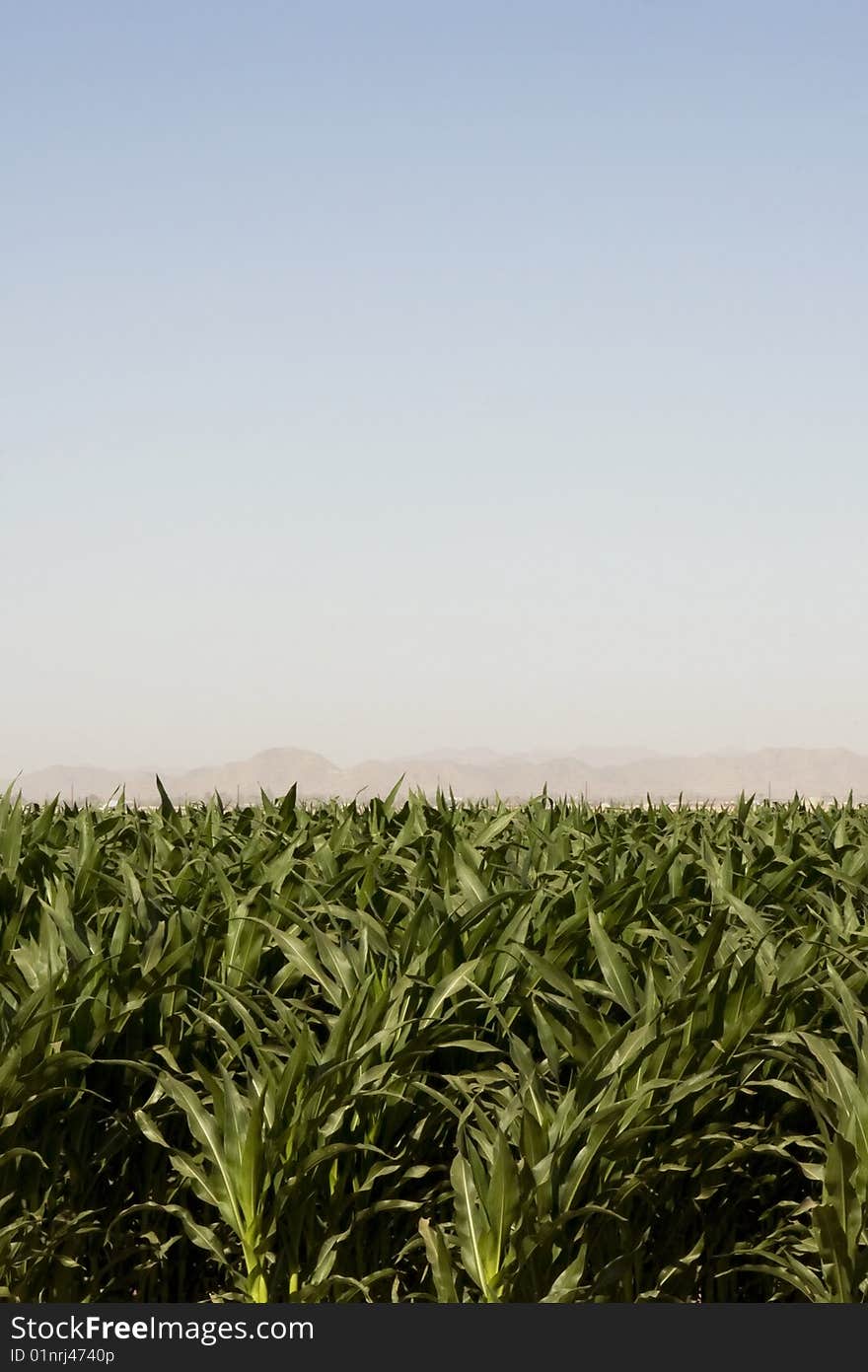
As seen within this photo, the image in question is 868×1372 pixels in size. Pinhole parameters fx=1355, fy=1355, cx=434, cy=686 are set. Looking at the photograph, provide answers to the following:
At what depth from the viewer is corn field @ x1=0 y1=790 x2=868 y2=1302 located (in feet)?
10.2

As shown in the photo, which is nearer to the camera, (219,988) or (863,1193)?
(863,1193)

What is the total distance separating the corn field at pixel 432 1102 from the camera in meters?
3.10

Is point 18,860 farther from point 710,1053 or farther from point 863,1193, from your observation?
point 863,1193

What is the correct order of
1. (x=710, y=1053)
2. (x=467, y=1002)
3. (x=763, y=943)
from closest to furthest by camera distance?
(x=710, y=1053) < (x=467, y=1002) < (x=763, y=943)

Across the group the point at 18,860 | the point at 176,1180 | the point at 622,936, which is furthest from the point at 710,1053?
the point at 18,860

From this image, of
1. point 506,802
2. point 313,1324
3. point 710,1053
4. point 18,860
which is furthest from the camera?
point 506,802

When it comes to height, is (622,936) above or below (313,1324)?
above

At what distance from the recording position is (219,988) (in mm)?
3506

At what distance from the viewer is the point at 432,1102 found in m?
3.39

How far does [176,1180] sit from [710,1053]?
1436 millimetres

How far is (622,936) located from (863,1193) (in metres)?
1.16

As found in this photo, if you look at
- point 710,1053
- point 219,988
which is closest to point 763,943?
point 710,1053

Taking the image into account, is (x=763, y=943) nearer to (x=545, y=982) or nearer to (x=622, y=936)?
(x=622, y=936)

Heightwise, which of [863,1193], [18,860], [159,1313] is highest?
[18,860]
